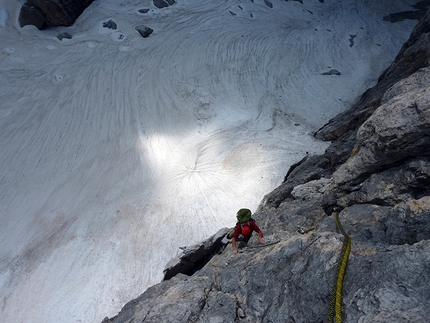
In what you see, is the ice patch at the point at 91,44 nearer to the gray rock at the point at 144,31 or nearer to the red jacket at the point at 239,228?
the gray rock at the point at 144,31

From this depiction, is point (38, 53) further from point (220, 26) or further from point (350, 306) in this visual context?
point (350, 306)

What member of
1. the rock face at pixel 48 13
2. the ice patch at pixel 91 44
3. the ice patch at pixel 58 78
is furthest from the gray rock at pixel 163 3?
the ice patch at pixel 58 78

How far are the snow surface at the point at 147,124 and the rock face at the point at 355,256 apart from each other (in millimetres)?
3484

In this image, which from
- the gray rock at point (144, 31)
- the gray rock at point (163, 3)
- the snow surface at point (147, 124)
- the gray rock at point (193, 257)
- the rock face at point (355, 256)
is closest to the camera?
the rock face at point (355, 256)

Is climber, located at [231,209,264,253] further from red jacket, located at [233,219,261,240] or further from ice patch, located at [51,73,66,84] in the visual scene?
ice patch, located at [51,73,66,84]

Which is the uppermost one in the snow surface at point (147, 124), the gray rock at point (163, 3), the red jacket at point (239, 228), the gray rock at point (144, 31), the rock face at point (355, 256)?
the rock face at point (355, 256)

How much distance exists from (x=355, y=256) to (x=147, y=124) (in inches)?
396

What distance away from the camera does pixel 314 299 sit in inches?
164

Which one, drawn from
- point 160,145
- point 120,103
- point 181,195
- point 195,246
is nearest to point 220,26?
point 120,103

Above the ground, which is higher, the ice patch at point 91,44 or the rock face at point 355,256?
the rock face at point 355,256

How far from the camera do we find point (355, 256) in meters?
4.21

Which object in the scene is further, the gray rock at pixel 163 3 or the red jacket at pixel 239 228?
the gray rock at pixel 163 3

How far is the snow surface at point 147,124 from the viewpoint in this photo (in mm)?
9594

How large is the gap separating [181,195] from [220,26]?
9.52 meters
